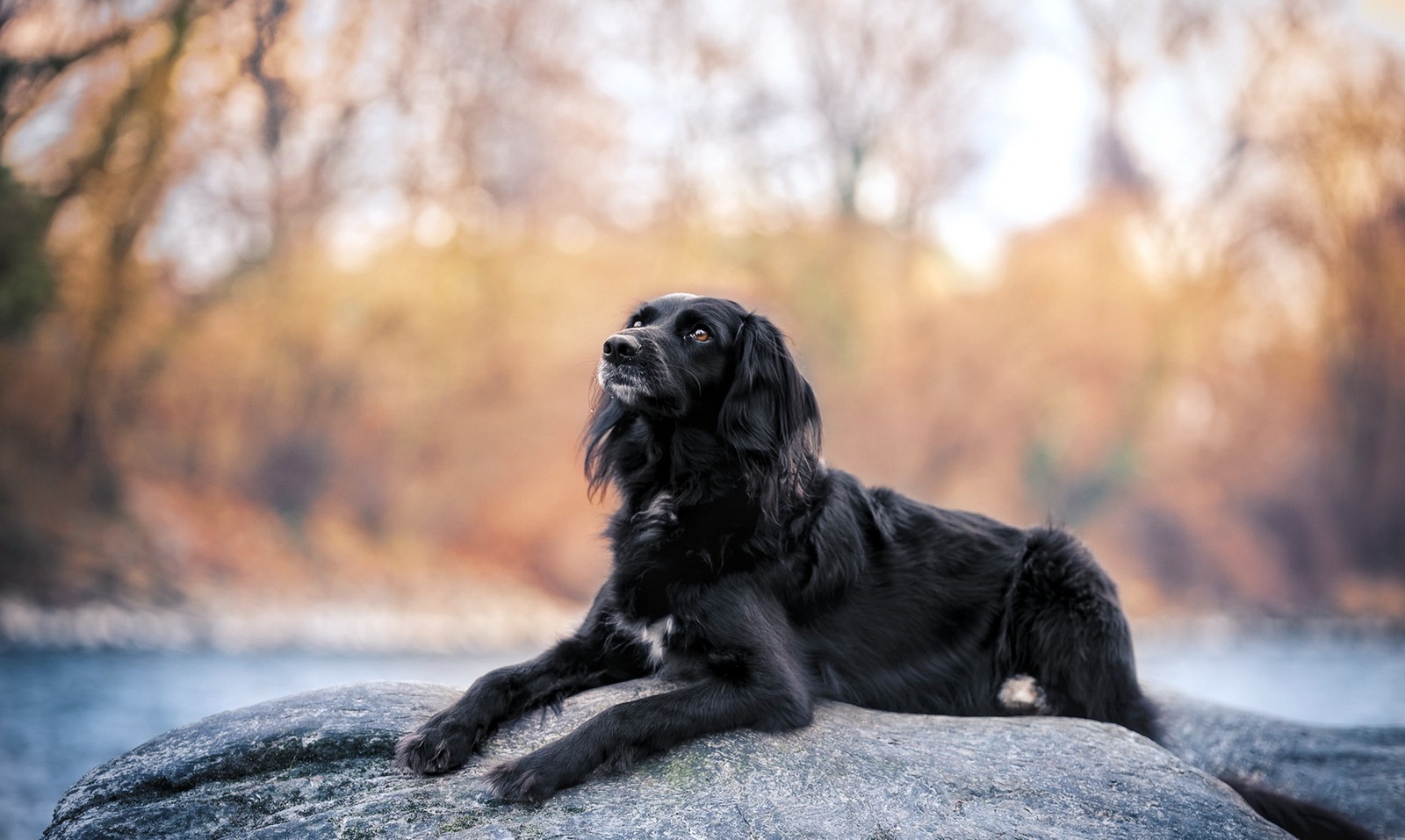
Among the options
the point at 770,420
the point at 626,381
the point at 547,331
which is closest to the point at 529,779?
the point at 626,381

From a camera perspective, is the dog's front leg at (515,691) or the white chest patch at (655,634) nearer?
the dog's front leg at (515,691)

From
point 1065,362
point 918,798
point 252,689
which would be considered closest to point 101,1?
point 252,689

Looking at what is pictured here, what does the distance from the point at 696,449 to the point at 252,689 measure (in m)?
8.39

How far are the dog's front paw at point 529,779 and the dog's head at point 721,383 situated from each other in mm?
1225

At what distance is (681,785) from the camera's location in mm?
2912

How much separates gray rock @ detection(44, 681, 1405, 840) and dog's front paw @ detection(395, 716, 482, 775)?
0.05 metres

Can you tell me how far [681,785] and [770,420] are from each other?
1.30 meters

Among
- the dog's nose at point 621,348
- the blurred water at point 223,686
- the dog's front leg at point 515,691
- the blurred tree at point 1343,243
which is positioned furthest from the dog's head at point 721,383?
the blurred tree at point 1343,243

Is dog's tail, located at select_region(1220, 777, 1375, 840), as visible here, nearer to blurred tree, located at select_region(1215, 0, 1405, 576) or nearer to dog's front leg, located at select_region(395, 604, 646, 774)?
dog's front leg, located at select_region(395, 604, 646, 774)

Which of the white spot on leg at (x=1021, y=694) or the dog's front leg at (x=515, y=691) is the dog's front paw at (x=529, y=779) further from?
the white spot on leg at (x=1021, y=694)

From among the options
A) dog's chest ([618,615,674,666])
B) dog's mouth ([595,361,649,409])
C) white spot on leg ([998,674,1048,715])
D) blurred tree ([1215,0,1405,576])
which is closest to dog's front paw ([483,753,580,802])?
dog's chest ([618,615,674,666])

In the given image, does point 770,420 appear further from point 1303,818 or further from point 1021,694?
point 1303,818

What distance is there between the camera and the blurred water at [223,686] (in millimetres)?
7188

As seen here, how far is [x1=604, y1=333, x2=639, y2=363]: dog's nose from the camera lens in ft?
11.3
